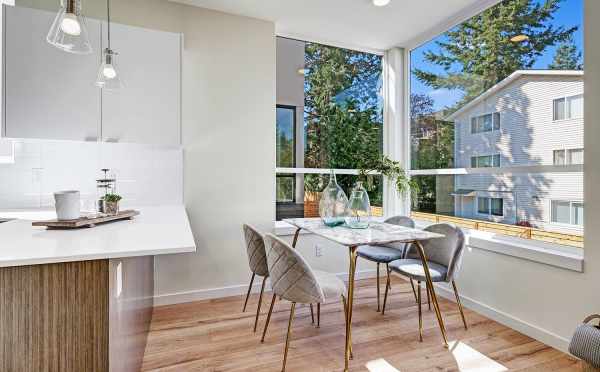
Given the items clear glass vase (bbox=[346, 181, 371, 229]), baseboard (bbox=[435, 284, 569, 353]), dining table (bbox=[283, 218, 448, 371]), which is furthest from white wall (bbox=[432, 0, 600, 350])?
clear glass vase (bbox=[346, 181, 371, 229])

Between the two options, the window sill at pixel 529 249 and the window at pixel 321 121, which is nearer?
the window sill at pixel 529 249

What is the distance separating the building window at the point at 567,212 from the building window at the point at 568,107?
0.59 m

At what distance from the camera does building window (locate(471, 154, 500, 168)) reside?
278cm

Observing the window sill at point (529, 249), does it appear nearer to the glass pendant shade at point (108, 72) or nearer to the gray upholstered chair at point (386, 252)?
the gray upholstered chair at point (386, 252)

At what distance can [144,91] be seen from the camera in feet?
8.13

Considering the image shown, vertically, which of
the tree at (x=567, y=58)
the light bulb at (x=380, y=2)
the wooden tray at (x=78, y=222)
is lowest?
the wooden tray at (x=78, y=222)

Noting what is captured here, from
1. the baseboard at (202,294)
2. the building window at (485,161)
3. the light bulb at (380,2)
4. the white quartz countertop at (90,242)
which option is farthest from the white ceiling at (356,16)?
the baseboard at (202,294)

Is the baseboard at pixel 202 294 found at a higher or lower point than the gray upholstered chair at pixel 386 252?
lower

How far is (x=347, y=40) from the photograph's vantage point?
11.9 feet

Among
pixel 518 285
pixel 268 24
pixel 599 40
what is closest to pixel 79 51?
pixel 268 24

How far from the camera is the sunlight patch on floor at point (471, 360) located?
1935 mm

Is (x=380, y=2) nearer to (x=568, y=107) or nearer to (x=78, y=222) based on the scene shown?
(x=568, y=107)

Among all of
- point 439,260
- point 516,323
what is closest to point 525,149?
point 439,260

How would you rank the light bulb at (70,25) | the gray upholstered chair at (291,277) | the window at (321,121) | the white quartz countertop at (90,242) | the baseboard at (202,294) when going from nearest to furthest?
the white quartz countertop at (90,242) < the light bulb at (70,25) < the gray upholstered chair at (291,277) < the baseboard at (202,294) < the window at (321,121)
